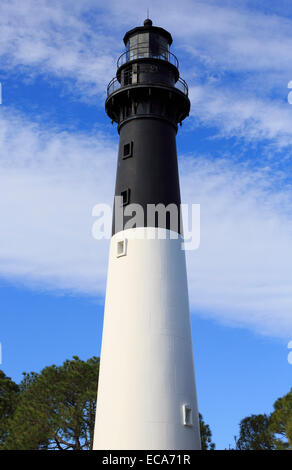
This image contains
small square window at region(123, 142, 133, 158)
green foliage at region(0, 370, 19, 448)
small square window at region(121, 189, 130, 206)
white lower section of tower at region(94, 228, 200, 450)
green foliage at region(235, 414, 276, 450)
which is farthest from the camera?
green foliage at region(235, 414, 276, 450)

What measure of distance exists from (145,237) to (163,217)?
1.11 metres

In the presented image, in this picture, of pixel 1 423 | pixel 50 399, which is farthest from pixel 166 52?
pixel 1 423

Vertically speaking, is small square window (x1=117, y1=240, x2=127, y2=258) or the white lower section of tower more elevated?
small square window (x1=117, y1=240, x2=127, y2=258)

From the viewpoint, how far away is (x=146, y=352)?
18.7 m

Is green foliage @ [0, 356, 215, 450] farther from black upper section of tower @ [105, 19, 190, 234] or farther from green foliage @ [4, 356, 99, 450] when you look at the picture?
black upper section of tower @ [105, 19, 190, 234]

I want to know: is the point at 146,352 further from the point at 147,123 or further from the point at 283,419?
the point at 283,419

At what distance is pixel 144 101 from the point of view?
75.5ft

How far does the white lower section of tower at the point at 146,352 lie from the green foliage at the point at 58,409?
1253 cm

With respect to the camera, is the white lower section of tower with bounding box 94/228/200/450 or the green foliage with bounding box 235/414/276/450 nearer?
the white lower section of tower with bounding box 94/228/200/450

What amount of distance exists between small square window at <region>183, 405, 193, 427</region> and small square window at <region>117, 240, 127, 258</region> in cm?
611

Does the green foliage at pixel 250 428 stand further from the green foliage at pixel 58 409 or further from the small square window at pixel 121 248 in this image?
the small square window at pixel 121 248

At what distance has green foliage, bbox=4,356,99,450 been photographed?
101 ft

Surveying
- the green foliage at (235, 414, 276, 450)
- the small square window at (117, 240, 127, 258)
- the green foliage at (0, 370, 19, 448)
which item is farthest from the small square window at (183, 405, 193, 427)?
the green foliage at (235, 414, 276, 450)

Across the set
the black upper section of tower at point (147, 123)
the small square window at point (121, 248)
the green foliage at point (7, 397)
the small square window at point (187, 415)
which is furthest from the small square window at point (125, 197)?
the green foliage at point (7, 397)
